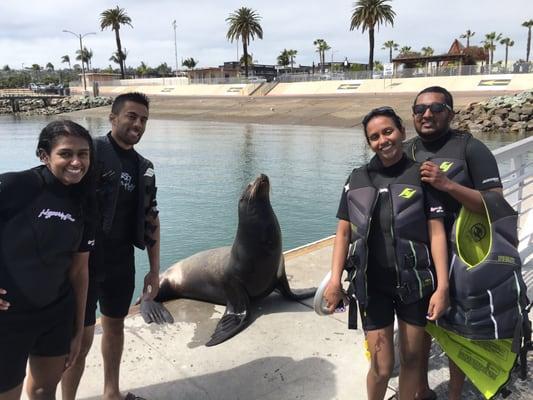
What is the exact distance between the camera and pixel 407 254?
8.16 ft

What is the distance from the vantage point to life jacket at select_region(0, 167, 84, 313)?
82.9 inches

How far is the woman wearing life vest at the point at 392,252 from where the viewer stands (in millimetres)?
2496

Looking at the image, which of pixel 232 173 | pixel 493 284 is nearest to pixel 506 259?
pixel 493 284

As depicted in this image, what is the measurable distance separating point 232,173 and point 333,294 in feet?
47.1

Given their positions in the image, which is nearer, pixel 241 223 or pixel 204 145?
pixel 241 223

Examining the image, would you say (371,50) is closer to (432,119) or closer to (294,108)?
(294,108)

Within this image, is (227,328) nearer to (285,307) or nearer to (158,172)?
(285,307)

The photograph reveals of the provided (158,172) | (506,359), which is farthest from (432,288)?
(158,172)

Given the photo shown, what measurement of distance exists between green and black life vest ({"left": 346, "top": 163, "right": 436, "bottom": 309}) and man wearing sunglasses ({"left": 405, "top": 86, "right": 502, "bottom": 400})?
0.40ft

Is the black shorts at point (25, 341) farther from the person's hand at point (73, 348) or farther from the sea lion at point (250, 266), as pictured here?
the sea lion at point (250, 266)

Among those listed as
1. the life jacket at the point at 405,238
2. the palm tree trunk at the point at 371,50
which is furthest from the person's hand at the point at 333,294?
the palm tree trunk at the point at 371,50

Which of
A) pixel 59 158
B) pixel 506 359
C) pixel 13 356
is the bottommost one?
pixel 506 359

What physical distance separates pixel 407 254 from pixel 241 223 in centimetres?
244

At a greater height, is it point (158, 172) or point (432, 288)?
point (432, 288)
